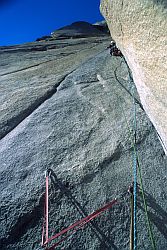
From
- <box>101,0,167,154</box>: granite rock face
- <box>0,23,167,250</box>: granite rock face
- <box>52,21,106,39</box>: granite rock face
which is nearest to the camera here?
<box>101,0,167,154</box>: granite rock face

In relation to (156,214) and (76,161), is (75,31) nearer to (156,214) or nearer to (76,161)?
(76,161)

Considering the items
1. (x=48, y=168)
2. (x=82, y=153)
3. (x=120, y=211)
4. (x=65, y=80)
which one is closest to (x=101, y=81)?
(x=65, y=80)

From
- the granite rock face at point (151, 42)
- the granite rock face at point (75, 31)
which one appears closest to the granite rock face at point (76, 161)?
the granite rock face at point (151, 42)

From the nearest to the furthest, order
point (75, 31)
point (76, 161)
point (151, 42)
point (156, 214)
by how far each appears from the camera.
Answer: point (151, 42), point (156, 214), point (76, 161), point (75, 31)

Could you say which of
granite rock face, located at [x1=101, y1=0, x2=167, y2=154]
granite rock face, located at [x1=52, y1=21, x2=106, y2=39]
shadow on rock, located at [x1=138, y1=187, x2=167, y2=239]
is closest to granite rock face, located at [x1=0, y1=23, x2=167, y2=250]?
shadow on rock, located at [x1=138, y1=187, x2=167, y2=239]

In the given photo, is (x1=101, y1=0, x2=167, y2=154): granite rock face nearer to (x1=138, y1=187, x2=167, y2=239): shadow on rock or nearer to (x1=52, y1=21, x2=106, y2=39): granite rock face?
(x1=138, y1=187, x2=167, y2=239): shadow on rock

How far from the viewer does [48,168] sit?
2.94 metres

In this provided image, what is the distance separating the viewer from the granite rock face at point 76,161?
7.73 ft

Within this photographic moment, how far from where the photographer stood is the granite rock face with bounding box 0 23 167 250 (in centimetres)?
236

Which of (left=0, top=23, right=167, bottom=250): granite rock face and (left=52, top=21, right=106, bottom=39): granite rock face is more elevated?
(left=52, top=21, right=106, bottom=39): granite rock face

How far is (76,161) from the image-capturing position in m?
3.04

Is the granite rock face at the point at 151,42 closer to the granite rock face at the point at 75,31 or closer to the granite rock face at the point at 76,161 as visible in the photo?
the granite rock face at the point at 76,161

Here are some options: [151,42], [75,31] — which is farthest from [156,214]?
[75,31]

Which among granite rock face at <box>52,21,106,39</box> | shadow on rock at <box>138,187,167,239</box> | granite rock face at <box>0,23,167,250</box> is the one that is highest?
granite rock face at <box>52,21,106,39</box>
